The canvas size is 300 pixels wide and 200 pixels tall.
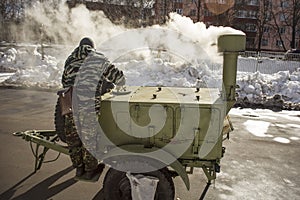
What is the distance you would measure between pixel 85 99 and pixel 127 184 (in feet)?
3.74

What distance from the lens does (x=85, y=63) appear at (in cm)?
388

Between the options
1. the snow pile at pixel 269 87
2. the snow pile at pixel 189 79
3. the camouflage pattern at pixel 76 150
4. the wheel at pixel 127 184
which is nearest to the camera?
the wheel at pixel 127 184

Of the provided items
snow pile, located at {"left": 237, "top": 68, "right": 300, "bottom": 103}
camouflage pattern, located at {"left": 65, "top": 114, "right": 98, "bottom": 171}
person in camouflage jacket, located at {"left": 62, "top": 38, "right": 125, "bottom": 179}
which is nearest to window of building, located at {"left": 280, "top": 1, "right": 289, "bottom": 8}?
snow pile, located at {"left": 237, "top": 68, "right": 300, "bottom": 103}

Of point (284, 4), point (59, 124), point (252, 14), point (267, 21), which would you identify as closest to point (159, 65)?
point (59, 124)

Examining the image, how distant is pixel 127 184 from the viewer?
3865 mm

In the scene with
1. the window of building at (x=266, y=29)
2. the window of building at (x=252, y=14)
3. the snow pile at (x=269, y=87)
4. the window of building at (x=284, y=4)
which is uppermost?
the window of building at (x=284, y=4)

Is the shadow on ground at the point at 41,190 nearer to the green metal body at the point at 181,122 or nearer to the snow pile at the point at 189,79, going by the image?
the green metal body at the point at 181,122

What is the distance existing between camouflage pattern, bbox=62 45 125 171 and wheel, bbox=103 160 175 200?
1.06 ft

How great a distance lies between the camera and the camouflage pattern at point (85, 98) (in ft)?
12.5

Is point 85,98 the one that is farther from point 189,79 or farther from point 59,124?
point 189,79

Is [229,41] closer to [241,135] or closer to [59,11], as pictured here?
[241,135]

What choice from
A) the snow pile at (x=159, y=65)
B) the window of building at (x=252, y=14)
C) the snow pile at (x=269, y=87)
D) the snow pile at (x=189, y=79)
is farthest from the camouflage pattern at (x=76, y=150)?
the window of building at (x=252, y=14)

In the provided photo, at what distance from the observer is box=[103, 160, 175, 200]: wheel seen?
3.77 meters

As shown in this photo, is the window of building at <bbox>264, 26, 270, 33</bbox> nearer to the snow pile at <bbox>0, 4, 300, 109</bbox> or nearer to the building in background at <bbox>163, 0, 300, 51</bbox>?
the building in background at <bbox>163, 0, 300, 51</bbox>
